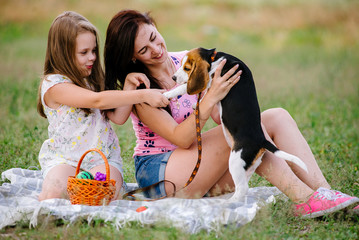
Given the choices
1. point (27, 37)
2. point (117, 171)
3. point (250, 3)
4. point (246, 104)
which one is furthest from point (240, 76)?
point (250, 3)

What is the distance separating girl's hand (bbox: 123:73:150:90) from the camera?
138 inches

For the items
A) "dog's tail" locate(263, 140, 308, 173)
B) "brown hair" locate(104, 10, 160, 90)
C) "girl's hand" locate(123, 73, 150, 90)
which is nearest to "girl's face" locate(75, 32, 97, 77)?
"brown hair" locate(104, 10, 160, 90)

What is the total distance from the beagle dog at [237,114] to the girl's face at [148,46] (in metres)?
0.35

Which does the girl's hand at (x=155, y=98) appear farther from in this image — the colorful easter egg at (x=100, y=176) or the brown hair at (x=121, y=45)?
the colorful easter egg at (x=100, y=176)

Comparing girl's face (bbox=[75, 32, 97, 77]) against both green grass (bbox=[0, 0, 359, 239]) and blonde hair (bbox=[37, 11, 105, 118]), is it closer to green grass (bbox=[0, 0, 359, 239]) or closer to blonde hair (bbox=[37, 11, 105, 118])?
blonde hair (bbox=[37, 11, 105, 118])

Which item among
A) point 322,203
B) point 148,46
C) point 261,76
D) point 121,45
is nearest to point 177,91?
point 148,46

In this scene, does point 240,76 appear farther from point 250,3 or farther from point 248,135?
point 250,3

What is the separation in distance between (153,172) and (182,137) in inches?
14.7

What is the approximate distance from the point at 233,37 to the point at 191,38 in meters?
1.57

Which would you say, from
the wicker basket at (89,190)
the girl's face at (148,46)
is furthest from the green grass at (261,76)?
the girl's face at (148,46)

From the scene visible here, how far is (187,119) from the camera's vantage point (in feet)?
11.3

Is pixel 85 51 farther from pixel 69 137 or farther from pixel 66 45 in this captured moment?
pixel 69 137

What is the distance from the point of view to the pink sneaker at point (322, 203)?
10.2 feet

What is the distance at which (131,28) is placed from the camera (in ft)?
11.5
